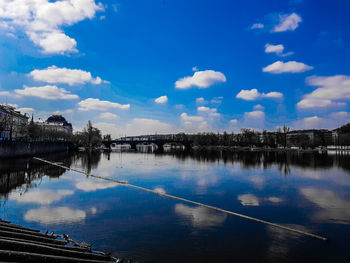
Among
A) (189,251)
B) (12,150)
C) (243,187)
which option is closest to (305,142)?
(243,187)

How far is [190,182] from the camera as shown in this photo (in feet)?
133

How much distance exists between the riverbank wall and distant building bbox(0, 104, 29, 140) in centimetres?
543

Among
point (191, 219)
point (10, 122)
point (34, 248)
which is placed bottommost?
point (191, 219)

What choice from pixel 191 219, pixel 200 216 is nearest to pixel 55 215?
pixel 191 219

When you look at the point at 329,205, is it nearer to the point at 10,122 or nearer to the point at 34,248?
the point at 34,248

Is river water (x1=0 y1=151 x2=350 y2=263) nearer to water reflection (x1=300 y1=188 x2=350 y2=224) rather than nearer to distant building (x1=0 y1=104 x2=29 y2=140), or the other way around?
water reflection (x1=300 y1=188 x2=350 y2=224)

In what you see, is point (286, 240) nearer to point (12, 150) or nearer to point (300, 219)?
point (300, 219)

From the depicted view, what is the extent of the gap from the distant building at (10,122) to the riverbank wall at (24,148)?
5.43m

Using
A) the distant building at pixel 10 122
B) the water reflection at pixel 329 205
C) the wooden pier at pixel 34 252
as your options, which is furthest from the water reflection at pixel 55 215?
the distant building at pixel 10 122

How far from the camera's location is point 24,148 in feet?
271

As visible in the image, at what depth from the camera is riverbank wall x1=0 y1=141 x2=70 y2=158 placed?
Result: 68.8 metres

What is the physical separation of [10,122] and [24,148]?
18.9 metres

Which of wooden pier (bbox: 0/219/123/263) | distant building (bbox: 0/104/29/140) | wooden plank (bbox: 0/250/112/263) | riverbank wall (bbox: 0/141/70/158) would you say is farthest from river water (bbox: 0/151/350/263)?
distant building (bbox: 0/104/29/140)

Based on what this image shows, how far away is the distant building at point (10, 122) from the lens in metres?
83.8
